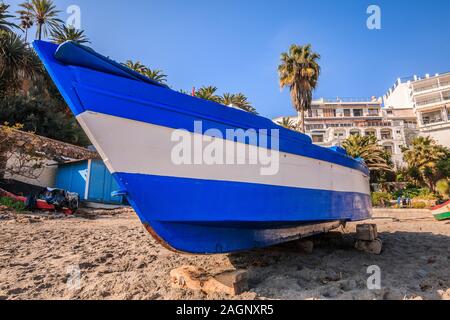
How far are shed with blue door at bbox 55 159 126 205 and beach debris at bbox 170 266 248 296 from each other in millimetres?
11822

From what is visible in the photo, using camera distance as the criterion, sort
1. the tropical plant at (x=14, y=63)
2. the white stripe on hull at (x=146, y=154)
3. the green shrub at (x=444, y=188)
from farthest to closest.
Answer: the green shrub at (x=444, y=188), the tropical plant at (x=14, y=63), the white stripe on hull at (x=146, y=154)

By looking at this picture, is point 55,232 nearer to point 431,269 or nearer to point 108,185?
point 431,269

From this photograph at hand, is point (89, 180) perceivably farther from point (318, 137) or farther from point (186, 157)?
point (318, 137)

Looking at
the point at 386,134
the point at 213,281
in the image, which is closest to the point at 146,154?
the point at 213,281

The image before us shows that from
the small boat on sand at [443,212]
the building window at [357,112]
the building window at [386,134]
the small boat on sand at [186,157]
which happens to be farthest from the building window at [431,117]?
the small boat on sand at [186,157]

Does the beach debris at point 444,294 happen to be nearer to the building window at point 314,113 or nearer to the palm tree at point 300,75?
the palm tree at point 300,75

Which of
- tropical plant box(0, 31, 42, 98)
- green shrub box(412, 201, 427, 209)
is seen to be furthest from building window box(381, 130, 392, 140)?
tropical plant box(0, 31, 42, 98)

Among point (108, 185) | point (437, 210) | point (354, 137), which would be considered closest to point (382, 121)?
point (354, 137)

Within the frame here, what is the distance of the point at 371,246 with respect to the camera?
434cm

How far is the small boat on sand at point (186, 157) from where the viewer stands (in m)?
2.22

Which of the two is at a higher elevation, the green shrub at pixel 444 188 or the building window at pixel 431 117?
the building window at pixel 431 117

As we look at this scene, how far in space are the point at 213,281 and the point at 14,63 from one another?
21.0 m

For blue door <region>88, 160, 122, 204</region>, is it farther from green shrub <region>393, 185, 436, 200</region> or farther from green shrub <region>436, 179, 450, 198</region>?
green shrub <region>436, 179, 450, 198</region>

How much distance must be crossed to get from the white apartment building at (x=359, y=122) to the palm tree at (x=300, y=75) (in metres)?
21.6
